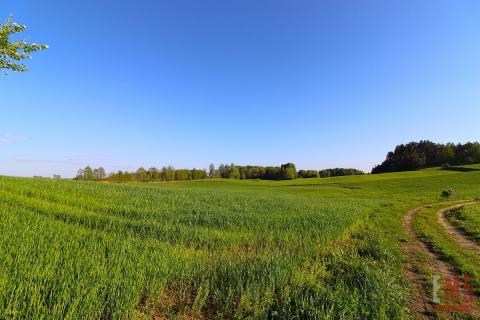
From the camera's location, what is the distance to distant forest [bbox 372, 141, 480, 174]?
11831 cm

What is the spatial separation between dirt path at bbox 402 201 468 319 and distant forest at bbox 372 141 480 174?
394 ft

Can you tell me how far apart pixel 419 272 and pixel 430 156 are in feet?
485

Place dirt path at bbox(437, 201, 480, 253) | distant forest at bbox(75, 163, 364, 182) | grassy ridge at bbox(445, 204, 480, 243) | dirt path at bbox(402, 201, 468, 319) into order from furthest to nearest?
distant forest at bbox(75, 163, 364, 182), grassy ridge at bbox(445, 204, 480, 243), dirt path at bbox(437, 201, 480, 253), dirt path at bbox(402, 201, 468, 319)

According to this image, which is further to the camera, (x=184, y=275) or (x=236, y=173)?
(x=236, y=173)

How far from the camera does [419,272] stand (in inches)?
346

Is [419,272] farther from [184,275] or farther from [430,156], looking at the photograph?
[430,156]

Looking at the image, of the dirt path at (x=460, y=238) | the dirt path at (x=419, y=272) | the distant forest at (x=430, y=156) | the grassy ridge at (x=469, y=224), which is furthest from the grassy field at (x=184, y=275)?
the distant forest at (x=430, y=156)

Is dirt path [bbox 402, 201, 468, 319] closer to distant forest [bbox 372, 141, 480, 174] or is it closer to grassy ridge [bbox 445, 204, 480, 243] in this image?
grassy ridge [bbox 445, 204, 480, 243]

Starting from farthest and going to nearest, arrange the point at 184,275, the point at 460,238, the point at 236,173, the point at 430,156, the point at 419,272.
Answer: the point at 236,173 < the point at 430,156 < the point at 460,238 < the point at 419,272 < the point at 184,275

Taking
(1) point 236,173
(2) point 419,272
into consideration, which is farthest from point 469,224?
(1) point 236,173

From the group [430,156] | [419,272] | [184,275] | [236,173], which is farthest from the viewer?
[236,173]

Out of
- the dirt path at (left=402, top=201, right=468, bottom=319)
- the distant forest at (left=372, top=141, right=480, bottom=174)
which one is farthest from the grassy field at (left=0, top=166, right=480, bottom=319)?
the distant forest at (left=372, top=141, right=480, bottom=174)

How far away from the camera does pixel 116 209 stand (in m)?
15.0

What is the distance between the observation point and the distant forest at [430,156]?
118312mm
